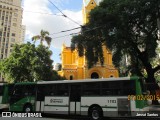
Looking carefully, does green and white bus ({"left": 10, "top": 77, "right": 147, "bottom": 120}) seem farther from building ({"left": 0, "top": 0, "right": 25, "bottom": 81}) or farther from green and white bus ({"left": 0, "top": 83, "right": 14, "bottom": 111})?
building ({"left": 0, "top": 0, "right": 25, "bottom": 81})

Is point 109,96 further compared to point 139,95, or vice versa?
point 109,96

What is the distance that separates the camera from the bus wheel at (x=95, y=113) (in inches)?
540

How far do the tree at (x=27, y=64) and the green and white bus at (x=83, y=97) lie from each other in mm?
14775

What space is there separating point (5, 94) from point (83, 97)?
8.39m

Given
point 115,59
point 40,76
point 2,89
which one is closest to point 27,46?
point 40,76

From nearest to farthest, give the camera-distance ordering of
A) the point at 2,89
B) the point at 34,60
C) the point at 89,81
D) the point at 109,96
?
the point at 109,96 → the point at 89,81 → the point at 2,89 → the point at 34,60

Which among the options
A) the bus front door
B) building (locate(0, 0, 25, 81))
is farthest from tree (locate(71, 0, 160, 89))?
building (locate(0, 0, 25, 81))

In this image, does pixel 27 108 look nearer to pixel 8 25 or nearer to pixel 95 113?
pixel 95 113

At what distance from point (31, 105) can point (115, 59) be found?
9.65 metres

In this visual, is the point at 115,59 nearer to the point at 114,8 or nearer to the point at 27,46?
the point at 114,8

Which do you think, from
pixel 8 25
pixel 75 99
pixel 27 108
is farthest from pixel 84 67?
pixel 8 25

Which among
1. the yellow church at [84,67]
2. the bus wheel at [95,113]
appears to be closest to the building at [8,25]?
the yellow church at [84,67]

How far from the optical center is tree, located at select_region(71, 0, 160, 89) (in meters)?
18.3

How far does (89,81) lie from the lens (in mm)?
14570
